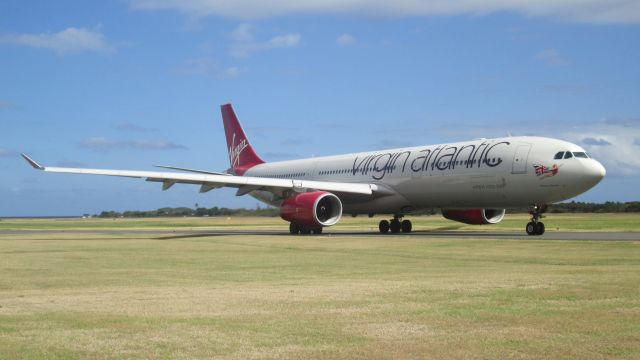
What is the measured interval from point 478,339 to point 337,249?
1330 centimetres

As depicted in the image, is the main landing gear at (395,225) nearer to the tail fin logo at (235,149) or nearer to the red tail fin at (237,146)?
the red tail fin at (237,146)

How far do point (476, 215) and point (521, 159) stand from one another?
7041 millimetres

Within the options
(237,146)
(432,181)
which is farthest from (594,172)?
(237,146)

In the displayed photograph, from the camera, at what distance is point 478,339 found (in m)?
→ 6.62

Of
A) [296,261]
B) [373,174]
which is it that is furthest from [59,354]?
[373,174]

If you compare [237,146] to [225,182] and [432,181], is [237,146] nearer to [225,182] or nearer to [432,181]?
[225,182]

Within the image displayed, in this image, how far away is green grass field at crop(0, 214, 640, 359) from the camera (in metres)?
6.34

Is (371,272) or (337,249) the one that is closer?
(371,272)

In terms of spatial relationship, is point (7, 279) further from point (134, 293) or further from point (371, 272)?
point (371, 272)

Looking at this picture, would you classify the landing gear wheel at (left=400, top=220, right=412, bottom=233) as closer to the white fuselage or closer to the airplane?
the airplane

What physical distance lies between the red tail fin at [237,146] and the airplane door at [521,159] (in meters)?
21.1

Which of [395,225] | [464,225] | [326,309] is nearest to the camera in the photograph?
[326,309]

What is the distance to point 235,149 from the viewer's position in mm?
46656

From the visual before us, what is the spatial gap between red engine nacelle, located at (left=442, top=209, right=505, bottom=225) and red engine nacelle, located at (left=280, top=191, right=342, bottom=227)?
223 inches
